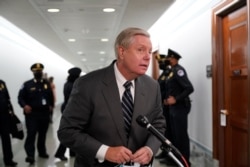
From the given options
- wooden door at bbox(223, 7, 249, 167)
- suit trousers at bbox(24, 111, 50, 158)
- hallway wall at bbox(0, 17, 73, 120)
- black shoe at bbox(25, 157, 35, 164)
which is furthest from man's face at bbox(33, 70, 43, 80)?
wooden door at bbox(223, 7, 249, 167)

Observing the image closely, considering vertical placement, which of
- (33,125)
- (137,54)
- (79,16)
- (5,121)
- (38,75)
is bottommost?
(33,125)

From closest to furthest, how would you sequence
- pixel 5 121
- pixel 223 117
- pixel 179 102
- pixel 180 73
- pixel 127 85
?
pixel 127 85
pixel 223 117
pixel 180 73
pixel 179 102
pixel 5 121

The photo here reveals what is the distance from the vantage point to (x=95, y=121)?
1679 mm

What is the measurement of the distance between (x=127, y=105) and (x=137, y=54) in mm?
290

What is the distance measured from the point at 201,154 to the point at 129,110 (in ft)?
12.1

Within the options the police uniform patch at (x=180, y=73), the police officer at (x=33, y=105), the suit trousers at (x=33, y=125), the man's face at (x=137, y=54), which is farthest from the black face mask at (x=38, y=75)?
the man's face at (x=137, y=54)

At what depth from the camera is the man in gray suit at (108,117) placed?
1.61m

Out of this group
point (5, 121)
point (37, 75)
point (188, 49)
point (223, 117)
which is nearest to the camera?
point (223, 117)

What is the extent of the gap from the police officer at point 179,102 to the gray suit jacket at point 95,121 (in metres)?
3.14

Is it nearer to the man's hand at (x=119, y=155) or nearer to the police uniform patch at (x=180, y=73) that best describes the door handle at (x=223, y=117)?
the police uniform patch at (x=180, y=73)

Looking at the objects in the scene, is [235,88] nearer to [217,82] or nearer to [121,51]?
[217,82]

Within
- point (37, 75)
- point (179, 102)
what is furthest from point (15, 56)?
point (179, 102)

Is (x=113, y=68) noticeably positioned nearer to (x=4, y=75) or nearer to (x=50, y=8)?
(x=50, y=8)

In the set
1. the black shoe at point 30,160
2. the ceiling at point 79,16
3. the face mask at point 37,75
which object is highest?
the ceiling at point 79,16
